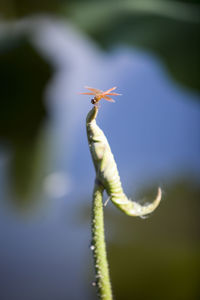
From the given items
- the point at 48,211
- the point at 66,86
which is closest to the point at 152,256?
the point at 48,211

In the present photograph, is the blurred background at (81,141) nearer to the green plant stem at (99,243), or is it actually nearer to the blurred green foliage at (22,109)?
the blurred green foliage at (22,109)

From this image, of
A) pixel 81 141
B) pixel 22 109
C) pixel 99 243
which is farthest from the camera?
pixel 22 109

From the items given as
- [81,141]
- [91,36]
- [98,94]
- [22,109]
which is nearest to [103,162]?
[98,94]

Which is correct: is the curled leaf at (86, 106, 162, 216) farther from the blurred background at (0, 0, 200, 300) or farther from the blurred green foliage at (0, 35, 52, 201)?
the blurred green foliage at (0, 35, 52, 201)

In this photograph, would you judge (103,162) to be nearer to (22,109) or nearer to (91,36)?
(91,36)

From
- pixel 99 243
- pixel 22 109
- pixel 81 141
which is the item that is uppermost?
pixel 22 109

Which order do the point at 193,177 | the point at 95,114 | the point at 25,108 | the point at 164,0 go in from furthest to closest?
1. the point at 25,108
2. the point at 193,177
3. the point at 164,0
4. the point at 95,114

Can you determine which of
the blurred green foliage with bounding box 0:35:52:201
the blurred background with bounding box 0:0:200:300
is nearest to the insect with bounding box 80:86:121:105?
the blurred background with bounding box 0:0:200:300

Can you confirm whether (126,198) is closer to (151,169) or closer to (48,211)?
(151,169)
